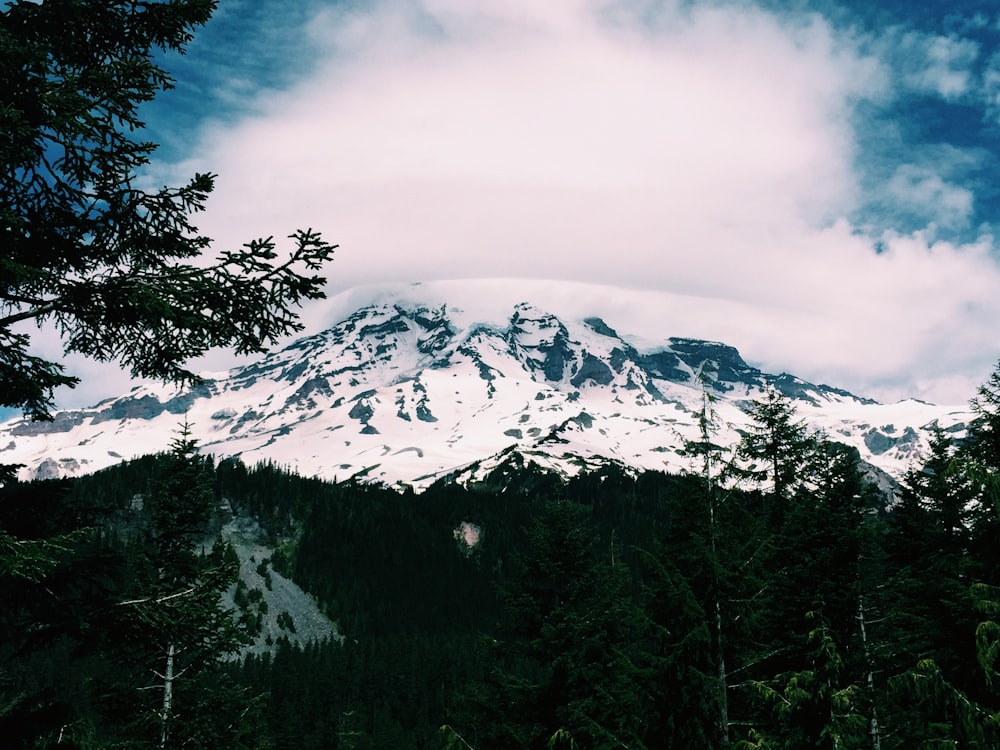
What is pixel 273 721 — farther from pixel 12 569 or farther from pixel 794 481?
pixel 12 569

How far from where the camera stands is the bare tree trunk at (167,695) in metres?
18.1

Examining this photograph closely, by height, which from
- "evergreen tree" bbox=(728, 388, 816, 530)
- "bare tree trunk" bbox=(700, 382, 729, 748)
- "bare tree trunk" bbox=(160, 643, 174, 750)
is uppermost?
"evergreen tree" bbox=(728, 388, 816, 530)

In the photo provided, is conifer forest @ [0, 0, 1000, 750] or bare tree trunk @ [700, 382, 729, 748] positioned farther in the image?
bare tree trunk @ [700, 382, 729, 748]

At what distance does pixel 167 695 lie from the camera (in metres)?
18.6

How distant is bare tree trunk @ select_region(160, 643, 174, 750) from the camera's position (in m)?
18.1

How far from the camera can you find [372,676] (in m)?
126

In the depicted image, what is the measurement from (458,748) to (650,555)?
7.43 metres

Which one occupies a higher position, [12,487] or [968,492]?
[968,492]

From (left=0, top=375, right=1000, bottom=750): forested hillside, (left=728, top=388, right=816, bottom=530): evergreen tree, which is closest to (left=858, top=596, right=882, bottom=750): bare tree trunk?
(left=0, top=375, right=1000, bottom=750): forested hillside

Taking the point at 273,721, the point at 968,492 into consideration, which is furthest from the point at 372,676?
the point at 968,492

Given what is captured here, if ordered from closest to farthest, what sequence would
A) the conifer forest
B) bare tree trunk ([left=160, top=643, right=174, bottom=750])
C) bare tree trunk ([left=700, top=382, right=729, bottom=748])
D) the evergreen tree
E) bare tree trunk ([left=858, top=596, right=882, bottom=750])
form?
the conifer forest → bare tree trunk ([left=700, top=382, right=729, bottom=748]) → bare tree trunk ([left=160, top=643, right=174, bottom=750]) → bare tree trunk ([left=858, top=596, right=882, bottom=750]) → the evergreen tree

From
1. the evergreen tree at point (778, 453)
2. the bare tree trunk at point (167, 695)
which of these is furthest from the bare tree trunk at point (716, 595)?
the bare tree trunk at point (167, 695)

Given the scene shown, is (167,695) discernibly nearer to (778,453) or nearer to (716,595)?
(716,595)

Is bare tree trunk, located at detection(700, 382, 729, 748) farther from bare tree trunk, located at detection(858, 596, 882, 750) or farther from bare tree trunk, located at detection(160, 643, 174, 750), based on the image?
bare tree trunk, located at detection(160, 643, 174, 750)
